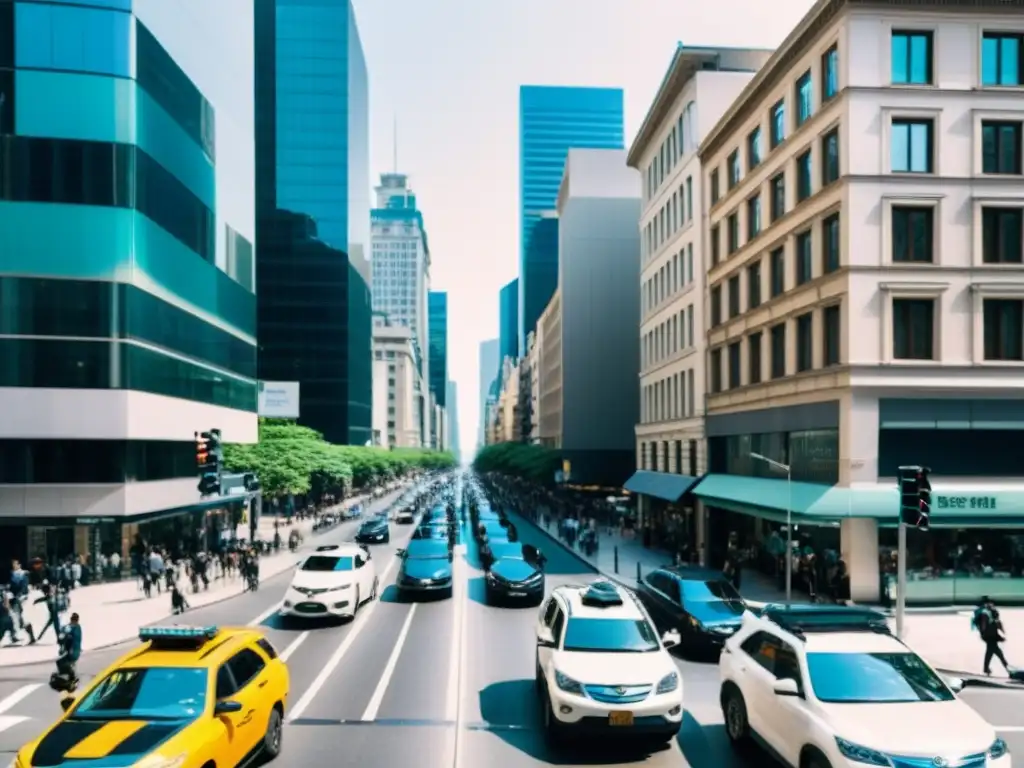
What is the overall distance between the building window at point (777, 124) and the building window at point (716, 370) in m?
11.4

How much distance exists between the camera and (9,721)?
1380cm

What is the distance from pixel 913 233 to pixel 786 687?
22.2 meters

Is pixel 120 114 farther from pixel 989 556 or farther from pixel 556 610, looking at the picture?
pixel 989 556

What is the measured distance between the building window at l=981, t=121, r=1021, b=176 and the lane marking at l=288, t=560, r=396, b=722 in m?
25.3

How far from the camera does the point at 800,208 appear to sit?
31.0 metres

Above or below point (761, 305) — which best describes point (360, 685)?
below

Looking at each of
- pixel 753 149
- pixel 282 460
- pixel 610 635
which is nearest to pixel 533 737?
pixel 610 635

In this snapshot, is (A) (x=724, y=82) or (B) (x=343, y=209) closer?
(A) (x=724, y=82)

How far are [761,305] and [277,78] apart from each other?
118056 millimetres

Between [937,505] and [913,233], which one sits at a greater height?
[913,233]

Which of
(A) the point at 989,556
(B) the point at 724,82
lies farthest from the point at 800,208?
(B) the point at 724,82

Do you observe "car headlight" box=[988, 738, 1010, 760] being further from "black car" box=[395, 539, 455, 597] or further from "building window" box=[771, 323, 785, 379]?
"building window" box=[771, 323, 785, 379]

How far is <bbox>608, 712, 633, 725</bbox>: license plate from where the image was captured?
36.5ft

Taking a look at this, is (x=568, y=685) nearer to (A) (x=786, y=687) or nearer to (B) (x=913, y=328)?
(A) (x=786, y=687)
